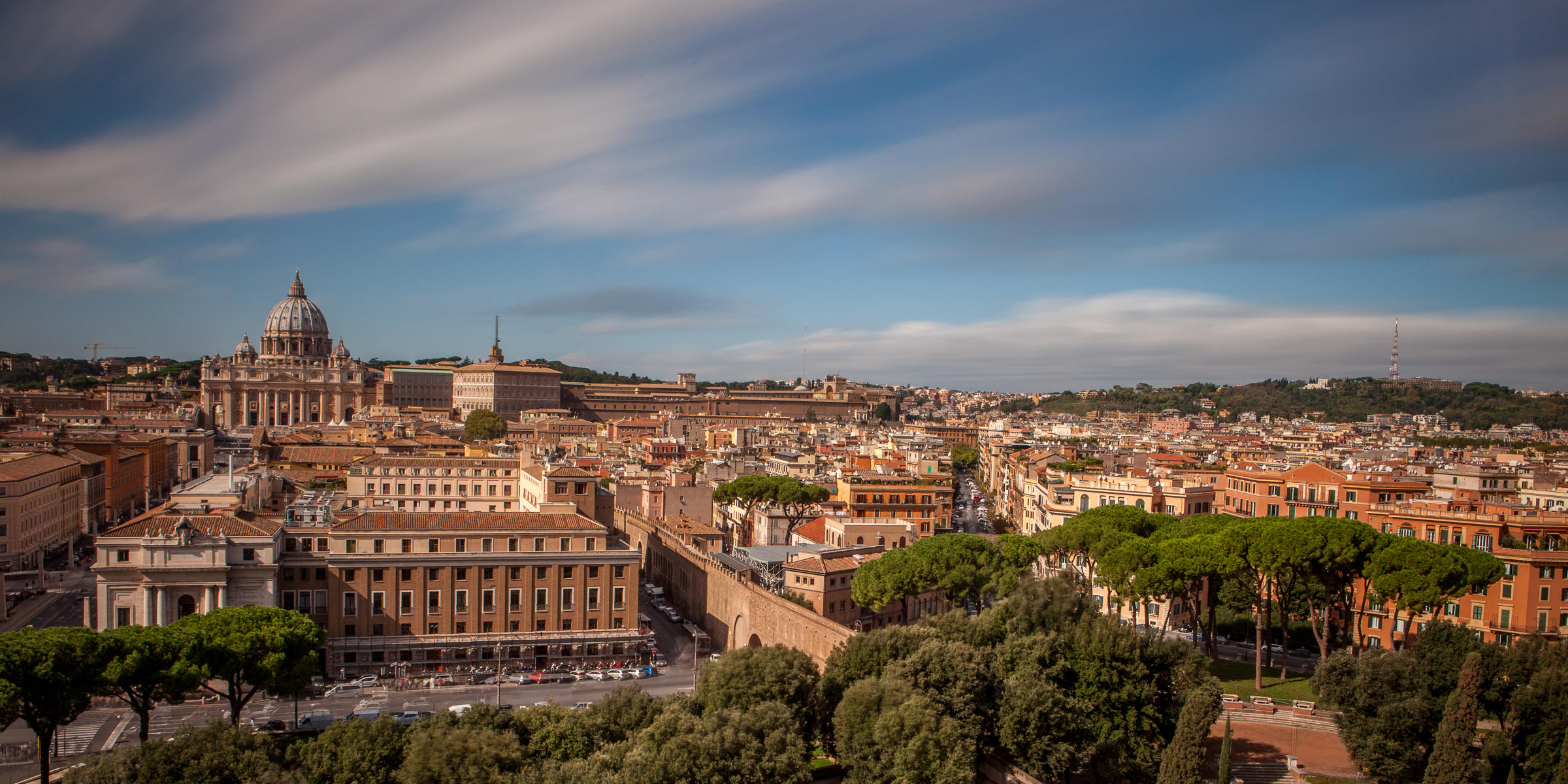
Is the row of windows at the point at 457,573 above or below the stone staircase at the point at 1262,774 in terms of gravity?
above

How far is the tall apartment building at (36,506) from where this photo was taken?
1522 inches

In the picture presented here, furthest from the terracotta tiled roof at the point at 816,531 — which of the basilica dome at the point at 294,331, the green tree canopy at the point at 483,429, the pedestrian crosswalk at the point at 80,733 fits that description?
the basilica dome at the point at 294,331

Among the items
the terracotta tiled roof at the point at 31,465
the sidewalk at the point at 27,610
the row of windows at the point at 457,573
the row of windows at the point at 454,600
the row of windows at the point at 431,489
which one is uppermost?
the terracotta tiled roof at the point at 31,465

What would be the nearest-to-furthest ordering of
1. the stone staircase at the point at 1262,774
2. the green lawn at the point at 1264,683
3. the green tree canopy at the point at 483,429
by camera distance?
the stone staircase at the point at 1262,774 → the green lawn at the point at 1264,683 → the green tree canopy at the point at 483,429

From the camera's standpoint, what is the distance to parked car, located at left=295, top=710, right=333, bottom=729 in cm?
2456

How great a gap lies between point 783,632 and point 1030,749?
10.5 meters

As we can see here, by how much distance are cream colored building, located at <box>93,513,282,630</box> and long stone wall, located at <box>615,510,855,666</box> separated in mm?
13337

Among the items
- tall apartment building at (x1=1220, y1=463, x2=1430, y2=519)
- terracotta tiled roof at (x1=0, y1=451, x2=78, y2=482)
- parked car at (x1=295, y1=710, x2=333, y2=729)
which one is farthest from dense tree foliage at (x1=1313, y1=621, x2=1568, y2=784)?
terracotta tiled roof at (x1=0, y1=451, x2=78, y2=482)

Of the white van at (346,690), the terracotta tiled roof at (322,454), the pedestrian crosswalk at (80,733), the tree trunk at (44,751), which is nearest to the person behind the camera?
the tree trunk at (44,751)

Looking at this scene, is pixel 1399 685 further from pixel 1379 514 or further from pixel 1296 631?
pixel 1379 514

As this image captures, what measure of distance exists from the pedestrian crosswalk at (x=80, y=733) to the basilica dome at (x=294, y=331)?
103 m

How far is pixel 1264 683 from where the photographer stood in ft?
→ 96.8

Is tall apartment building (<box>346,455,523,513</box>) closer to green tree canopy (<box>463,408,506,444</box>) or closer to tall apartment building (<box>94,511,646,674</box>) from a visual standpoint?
tall apartment building (<box>94,511,646,674</box>)

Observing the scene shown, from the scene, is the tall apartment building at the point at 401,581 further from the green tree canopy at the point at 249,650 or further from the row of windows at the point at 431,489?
the row of windows at the point at 431,489
